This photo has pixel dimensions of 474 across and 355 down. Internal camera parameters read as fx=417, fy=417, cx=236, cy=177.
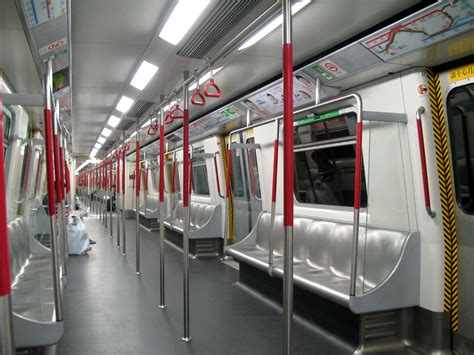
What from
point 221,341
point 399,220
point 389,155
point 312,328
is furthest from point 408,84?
point 221,341

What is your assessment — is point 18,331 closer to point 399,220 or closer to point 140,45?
point 140,45

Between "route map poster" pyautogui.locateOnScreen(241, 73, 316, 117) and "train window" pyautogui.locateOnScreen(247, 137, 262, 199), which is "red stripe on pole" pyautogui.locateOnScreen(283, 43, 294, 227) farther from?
"train window" pyautogui.locateOnScreen(247, 137, 262, 199)

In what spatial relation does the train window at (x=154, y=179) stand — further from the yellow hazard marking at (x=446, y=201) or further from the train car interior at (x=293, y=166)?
the yellow hazard marking at (x=446, y=201)

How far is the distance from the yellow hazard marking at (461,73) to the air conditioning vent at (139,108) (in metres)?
4.52

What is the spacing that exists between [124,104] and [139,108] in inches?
12.6

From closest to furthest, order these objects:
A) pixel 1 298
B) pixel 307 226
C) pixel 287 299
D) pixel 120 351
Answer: pixel 1 298 < pixel 287 299 < pixel 120 351 < pixel 307 226

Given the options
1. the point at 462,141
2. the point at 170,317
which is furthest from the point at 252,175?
the point at 462,141

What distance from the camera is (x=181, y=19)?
3.54 m

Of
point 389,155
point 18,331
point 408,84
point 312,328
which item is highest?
point 408,84

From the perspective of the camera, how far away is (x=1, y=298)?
130cm

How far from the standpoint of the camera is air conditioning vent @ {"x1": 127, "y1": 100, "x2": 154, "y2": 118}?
6.84m

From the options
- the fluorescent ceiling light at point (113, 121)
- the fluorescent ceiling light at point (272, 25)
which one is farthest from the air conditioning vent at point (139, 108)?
the fluorescent ceiling light at point (272, 25)

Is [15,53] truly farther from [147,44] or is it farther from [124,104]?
[124,104]

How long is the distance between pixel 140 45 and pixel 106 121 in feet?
19.8
